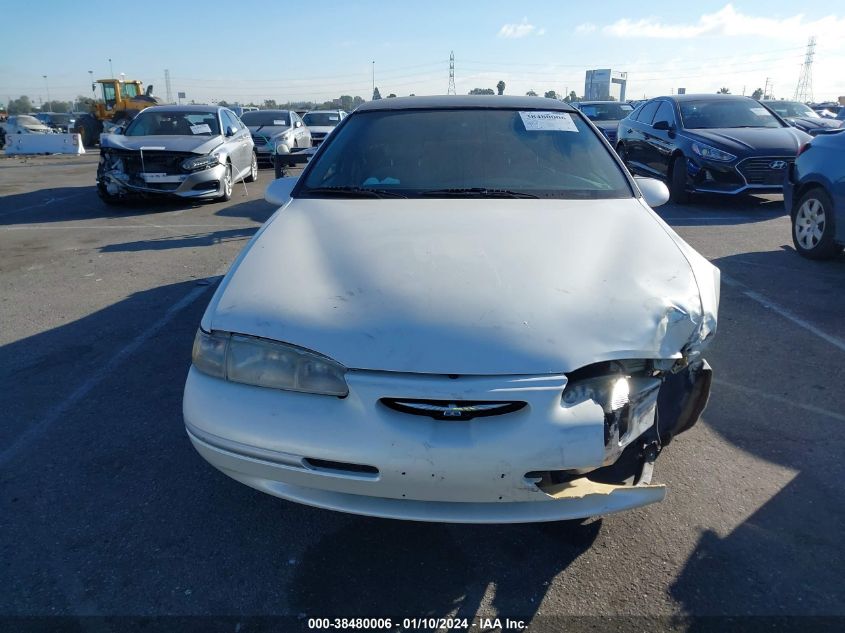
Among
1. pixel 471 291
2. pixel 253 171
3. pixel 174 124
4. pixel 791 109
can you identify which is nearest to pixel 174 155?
pixel 174 124

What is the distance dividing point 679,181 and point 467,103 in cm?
704

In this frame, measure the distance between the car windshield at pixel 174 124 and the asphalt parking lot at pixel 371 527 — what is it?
22.2 ft

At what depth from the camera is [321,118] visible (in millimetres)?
20266

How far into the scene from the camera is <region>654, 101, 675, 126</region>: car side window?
10.4m

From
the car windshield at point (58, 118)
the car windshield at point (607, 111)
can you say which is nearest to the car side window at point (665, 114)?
the car windshield at point (607, 111)

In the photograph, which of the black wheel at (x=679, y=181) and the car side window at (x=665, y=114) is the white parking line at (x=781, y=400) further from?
the car side window at (x=665, y=114)

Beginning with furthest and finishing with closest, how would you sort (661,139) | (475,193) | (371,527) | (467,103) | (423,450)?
(661,139) → (467,103) → (475,193) → (371,527) → (423,450)

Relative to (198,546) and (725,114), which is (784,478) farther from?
(725,114)

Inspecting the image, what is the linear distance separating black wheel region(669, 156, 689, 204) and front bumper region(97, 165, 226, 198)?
23.0ft

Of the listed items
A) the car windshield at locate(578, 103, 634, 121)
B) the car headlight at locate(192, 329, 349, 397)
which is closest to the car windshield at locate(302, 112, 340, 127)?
the car windshield at locate(578, 103, 634, 121)

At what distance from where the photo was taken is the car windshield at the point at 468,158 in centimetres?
333

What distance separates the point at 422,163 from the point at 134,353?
224 cm

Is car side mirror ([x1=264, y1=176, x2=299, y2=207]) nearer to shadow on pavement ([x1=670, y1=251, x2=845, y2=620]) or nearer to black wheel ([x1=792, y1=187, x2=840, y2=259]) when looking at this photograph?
shadow on pavement ([x1=670, y1=251, x2=845, y2=620])

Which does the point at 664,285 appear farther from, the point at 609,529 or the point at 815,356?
the point at 815,356
